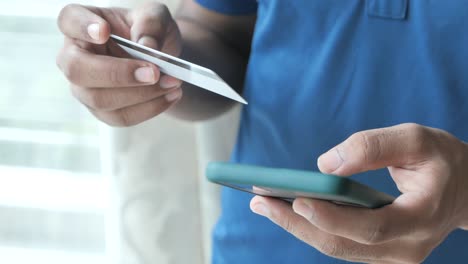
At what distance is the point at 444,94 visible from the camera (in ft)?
2.17

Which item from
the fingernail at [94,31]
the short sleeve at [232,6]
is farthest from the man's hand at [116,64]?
the short sleeve at [232,6]

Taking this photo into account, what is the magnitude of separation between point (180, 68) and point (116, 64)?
3.5 inches

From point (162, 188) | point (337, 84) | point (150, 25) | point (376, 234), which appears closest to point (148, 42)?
point (150, 25)

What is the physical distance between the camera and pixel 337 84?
0.71 meters

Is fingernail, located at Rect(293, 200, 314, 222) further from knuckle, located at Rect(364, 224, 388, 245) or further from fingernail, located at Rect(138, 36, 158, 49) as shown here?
fingernail, located at Rect(138, 36, 158, 49)

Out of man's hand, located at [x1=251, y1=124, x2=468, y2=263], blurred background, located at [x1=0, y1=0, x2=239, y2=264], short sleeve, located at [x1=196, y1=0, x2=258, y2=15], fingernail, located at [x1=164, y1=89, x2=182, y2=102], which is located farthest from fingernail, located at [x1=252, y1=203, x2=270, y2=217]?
blurred background, located at [x1=0, y1=0, x2=239, y2=264]

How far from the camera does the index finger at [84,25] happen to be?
63 centimetres

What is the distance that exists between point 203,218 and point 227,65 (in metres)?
0.35

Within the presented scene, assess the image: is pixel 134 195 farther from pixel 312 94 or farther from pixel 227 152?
pixel 312 94

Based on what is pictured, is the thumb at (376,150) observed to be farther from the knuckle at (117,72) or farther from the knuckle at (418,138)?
the knuckle at (117,72)

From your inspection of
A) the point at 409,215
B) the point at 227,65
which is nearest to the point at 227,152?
the point at 227,65

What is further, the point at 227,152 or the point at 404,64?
Result: the point at 227,152

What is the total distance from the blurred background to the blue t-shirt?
0.26 meters

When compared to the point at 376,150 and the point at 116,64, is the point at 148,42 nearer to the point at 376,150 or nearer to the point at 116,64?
the point at 116,64
